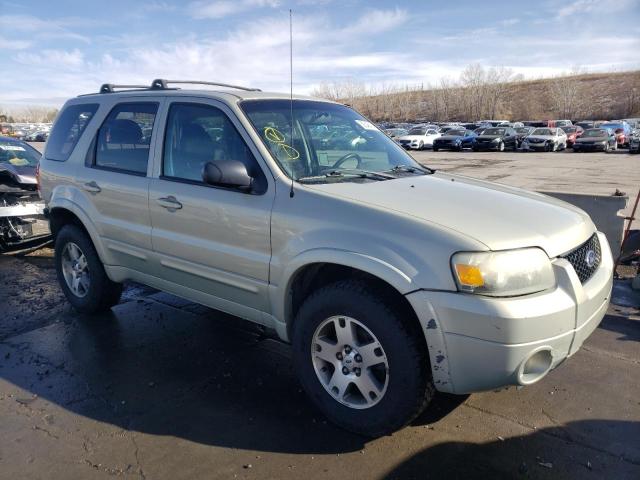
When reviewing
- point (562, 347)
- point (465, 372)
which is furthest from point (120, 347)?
point (562, 347)

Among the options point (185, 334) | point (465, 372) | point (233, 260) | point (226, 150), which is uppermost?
point (226, 150)

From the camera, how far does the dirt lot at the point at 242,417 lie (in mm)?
2730

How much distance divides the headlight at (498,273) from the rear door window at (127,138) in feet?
8.48

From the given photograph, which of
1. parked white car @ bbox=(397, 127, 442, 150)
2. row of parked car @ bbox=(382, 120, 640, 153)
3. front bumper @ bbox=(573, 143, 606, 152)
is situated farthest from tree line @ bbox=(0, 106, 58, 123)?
front bumper @ bbox=(573, 143, 606, 152)

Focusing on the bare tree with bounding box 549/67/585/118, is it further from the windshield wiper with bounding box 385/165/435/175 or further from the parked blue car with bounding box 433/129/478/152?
the windshield wiper with bounding box 385/165/435/175

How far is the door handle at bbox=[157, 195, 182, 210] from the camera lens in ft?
12.0

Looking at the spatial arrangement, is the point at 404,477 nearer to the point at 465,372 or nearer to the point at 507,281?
the point at 465,372

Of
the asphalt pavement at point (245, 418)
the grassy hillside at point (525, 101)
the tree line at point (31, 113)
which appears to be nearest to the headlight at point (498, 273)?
the asphalt pavement at point (245, 418)

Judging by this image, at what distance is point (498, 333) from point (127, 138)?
128 inches

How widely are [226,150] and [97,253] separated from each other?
183 cm

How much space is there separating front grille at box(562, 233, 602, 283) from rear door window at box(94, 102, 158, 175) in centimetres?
301

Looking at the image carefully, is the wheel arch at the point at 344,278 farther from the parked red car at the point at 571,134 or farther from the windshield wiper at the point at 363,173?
the parked red car at the point at 571,134

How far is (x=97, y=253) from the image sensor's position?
4.58 m

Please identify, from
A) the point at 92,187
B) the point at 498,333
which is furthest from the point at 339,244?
the point at 92,187
